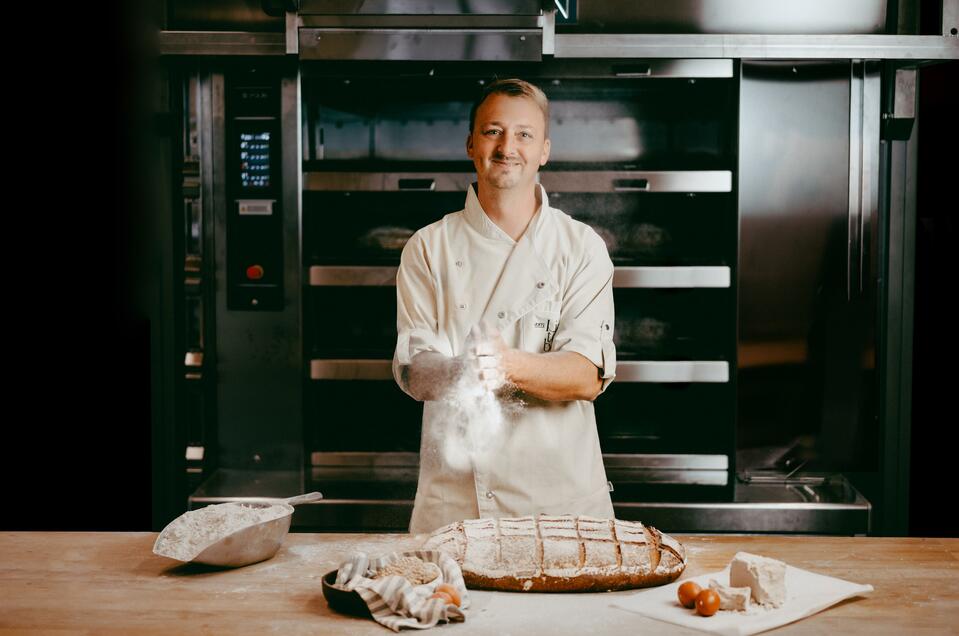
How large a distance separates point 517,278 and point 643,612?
0.96m

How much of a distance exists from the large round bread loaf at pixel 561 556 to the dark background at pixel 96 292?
77.0 inches

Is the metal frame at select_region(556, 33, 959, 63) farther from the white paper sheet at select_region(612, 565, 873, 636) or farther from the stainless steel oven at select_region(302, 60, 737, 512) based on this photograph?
the white paper sheet at select_region(612, 565, 873, 636)

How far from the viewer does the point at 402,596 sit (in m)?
1.49

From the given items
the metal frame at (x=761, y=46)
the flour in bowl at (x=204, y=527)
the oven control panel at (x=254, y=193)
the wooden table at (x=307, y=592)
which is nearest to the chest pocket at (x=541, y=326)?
the wooden table at (x=307, y=592)

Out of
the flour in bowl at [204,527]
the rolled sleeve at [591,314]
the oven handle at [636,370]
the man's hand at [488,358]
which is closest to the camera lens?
the flour in bowl at [204,527]

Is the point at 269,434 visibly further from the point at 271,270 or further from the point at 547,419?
the point at 547,419

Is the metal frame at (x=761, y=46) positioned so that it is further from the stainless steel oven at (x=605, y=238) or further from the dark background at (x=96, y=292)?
the dark background at (x=96, y=292)

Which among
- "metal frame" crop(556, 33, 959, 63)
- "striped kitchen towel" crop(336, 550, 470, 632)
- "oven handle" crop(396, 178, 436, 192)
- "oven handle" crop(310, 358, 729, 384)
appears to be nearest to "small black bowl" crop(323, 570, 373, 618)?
"striped kitchen towel" crop(336, 550, 470, 632)

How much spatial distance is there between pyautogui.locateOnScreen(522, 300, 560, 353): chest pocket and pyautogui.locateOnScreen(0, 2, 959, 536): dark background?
161 cm

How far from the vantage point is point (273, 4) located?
2900mm

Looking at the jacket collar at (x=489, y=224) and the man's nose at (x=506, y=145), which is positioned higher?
the man's nose at (x=506, y=145)

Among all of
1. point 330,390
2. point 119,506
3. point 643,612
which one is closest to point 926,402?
point 330,390

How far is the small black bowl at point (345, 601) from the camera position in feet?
4.94

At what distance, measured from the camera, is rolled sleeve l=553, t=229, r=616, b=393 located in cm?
216
